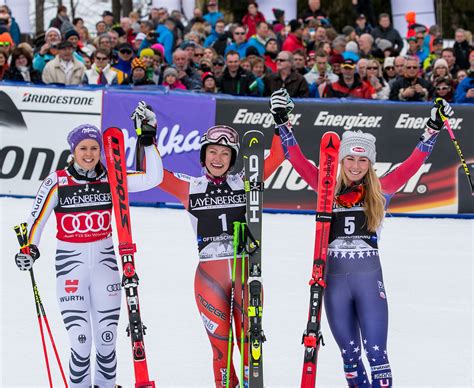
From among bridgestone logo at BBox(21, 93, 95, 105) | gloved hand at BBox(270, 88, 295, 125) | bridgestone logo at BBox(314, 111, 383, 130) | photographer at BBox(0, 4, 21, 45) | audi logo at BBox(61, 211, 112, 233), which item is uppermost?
photographer at BBox(0, 4, 21, 45)

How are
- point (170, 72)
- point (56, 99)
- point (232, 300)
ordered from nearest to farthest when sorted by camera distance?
point (232, 300), point (56, 99), point (170, 72)

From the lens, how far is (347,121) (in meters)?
12.9

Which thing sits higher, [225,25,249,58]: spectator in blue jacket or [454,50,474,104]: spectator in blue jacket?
[225,25,249,58]: spectator in blue jacket

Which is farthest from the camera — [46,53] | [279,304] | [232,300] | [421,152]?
[46,53]

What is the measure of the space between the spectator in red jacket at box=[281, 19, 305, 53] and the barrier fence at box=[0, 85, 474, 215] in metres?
3.52

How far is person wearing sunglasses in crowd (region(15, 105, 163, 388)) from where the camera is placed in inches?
245

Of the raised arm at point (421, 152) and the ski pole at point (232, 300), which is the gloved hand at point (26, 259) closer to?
the ski pole at point (232, 300)

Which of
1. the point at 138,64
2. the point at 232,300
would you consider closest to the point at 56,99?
the point at 138,64

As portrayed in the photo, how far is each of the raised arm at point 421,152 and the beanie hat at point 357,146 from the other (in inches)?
8.8

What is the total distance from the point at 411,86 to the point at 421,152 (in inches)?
274

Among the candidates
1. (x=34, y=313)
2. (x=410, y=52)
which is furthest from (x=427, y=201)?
(x=34, y=313)

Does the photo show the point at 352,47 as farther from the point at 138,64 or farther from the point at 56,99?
the point at 56,99

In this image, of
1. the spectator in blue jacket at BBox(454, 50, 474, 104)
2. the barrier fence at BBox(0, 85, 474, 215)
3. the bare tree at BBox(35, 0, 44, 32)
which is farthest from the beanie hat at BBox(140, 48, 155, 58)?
the bare tree at BBox(35, 0, 44, 32)

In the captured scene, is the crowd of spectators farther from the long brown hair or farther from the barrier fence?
the long brown hair
